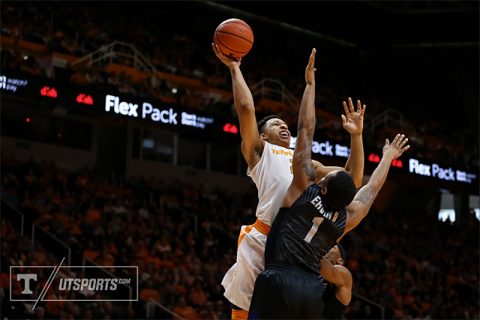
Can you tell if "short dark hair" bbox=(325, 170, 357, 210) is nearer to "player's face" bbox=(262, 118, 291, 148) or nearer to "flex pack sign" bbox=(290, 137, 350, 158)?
"player's face" bbox=(262, 118, 291, 148)

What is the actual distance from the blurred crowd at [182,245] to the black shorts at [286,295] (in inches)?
292

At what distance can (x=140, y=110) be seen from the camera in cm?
1688

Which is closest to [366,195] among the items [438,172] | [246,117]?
[246,117]

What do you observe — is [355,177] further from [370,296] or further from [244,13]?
[244,13]

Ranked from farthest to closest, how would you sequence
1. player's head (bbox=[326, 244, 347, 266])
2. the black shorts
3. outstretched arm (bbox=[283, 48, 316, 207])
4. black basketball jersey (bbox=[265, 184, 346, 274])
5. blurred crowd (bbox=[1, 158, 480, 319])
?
blurred crowd (bbox=[1, 158, 480, 319]) < player's head (bbox=[326, 244, 347, 266]) < outstretched arm (bbox=[283, 48, 316, 207]) < black basketball jersey (bbox=[265, 184, 346, 274]) < the black shorts

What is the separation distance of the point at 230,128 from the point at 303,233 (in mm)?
13089

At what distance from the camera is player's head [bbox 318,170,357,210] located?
5.23 m

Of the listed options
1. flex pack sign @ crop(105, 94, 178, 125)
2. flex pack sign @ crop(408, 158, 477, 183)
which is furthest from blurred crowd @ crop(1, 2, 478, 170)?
flex pack sign @ crop(105, 94, 178, 125)

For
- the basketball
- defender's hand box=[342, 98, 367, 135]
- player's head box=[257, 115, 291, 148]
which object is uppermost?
the basketball

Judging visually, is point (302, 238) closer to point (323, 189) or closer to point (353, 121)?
point (323, 189)

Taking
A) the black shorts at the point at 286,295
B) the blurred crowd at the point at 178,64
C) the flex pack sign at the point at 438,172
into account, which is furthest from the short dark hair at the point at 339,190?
the flex pack sign at the point at 438,172
